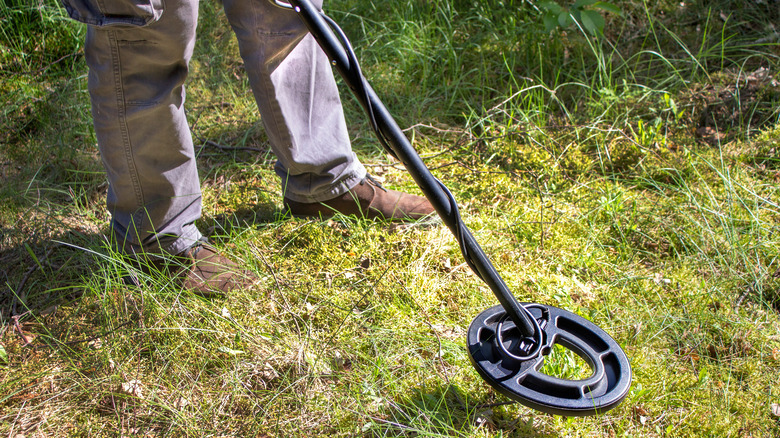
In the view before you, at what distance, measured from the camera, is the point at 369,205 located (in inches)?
86.7

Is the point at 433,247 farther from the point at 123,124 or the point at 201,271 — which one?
the point at 123,124

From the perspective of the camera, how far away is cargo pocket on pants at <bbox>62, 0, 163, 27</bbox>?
1394mm

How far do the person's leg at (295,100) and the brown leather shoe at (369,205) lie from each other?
1.4 inches

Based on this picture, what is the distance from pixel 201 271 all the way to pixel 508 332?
108cm

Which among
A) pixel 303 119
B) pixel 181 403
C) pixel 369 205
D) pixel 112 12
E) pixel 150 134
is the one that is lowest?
pixel 181 403

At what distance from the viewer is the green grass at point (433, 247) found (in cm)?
159

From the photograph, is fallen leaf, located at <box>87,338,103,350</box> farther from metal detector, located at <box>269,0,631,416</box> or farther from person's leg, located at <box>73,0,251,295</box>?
metal detector, located at <box>269,0,631,416</box>

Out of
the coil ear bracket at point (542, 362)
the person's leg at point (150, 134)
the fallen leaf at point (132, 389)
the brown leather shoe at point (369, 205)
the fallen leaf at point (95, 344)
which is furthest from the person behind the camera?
the brown leather shoe at point (369, 205)

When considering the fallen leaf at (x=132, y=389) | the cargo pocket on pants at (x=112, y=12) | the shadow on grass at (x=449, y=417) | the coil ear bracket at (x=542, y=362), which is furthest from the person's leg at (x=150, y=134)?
the coil ear bracket at (x=542, y=362)

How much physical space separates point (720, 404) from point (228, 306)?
1.53 meters

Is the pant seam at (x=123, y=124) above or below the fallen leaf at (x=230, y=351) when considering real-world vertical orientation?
above

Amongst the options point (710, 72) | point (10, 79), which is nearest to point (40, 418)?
point (10, 79)

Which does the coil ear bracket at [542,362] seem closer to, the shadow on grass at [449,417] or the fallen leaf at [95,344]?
the shadow on grass at [449,417]

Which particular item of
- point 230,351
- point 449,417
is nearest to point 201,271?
point 230,351
